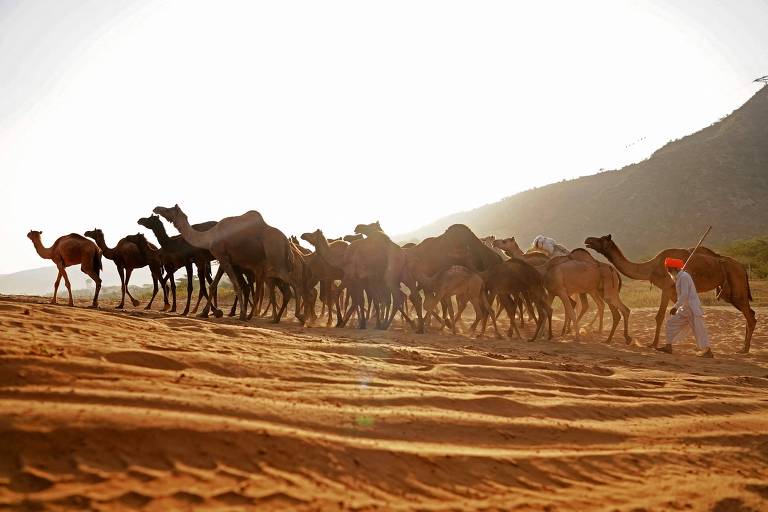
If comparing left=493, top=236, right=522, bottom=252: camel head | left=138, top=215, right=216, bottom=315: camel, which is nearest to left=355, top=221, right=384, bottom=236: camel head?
left=138, top=215, right=216, bottom=315: camel

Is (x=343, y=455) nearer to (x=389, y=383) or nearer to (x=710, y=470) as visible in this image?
(x=389, y=383)

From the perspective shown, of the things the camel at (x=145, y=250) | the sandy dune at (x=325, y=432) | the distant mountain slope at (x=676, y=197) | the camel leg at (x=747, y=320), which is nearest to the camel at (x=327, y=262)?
the camel at (x=145, y=250)

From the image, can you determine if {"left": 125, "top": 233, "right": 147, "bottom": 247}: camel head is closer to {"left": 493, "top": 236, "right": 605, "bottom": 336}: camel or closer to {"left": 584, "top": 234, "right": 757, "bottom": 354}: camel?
{"left": 493, "top": 236, "right": 605, "bottom": 336}: camel

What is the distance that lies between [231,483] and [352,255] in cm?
1027

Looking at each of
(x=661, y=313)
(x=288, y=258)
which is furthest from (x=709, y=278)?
(x=288, y=258)

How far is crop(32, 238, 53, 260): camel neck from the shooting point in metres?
15.3

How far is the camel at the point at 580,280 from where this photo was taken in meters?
12.6

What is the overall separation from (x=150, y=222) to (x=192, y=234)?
2494 mm

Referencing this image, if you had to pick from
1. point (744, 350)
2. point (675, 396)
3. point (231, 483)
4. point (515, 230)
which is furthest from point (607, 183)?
point (231, 483)

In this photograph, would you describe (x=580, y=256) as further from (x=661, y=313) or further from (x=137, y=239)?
(x=137, y=239)

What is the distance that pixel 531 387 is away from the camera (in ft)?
17.3

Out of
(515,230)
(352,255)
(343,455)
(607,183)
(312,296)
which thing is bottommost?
(343,455)

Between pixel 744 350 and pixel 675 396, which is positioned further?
pixel 744 350

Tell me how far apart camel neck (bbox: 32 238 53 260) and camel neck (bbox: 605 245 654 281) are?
1449cm
